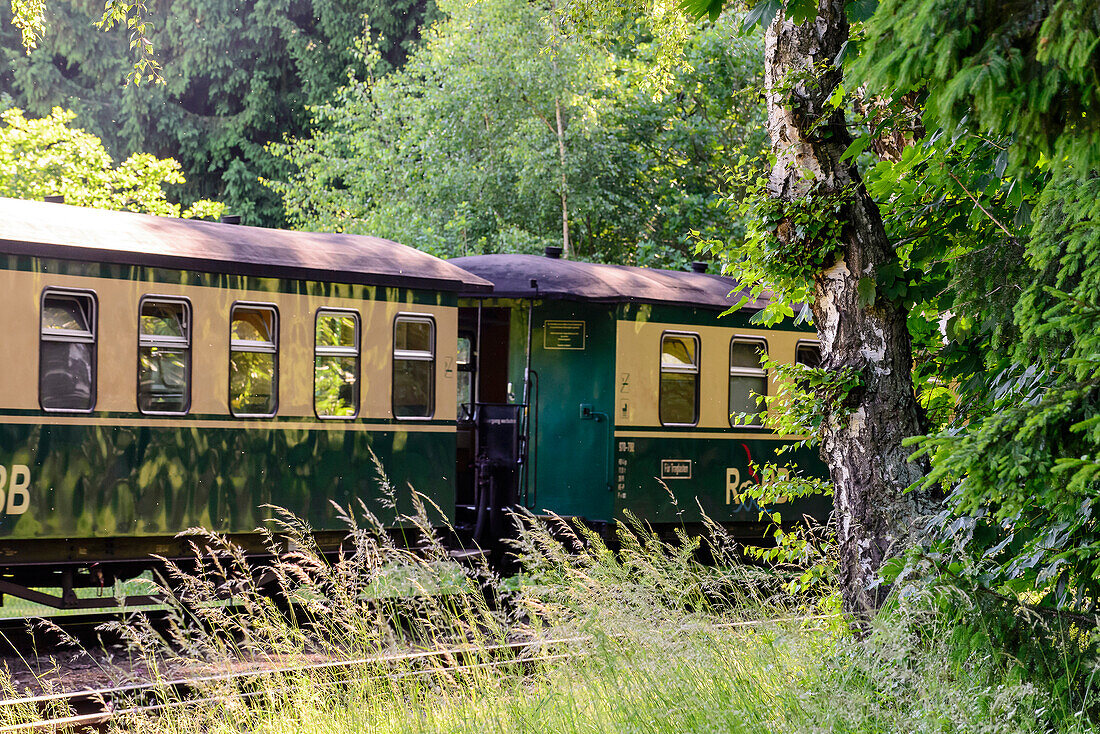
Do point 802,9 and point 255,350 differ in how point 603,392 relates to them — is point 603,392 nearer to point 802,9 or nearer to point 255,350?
point 255,350

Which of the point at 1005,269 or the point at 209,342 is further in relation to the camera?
the point at 209,342

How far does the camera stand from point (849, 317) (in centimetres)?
555

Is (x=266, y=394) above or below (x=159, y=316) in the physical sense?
below

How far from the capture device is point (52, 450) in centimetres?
814

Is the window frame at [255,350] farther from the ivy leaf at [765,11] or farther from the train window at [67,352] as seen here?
the ivy leaf at [765,11]

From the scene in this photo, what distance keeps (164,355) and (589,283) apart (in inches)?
165

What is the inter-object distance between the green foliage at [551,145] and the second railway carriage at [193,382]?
852 centimetres

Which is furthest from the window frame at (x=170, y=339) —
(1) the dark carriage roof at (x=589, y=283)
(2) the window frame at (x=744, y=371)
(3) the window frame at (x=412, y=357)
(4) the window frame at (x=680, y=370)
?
(2) the window frame at (x=744, y=371)

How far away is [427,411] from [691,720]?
19.7 ft

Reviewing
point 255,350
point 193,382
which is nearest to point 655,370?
point 255,350

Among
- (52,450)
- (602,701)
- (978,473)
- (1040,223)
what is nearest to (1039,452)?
(978,473)

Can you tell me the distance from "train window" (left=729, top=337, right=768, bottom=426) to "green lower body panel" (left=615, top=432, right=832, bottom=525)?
1.23 ft

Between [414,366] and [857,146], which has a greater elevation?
[857,146]

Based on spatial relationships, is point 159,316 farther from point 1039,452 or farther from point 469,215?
point 469,215
